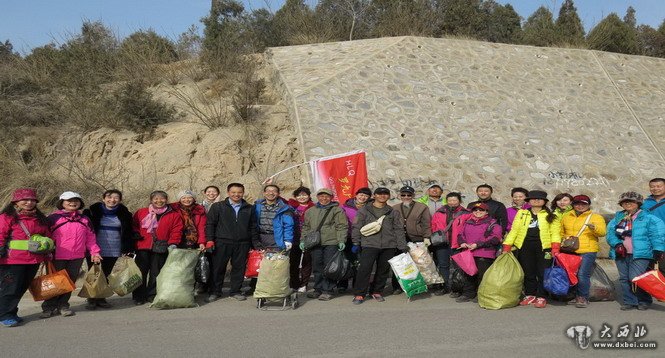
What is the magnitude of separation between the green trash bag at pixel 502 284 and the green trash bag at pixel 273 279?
8.70 feet

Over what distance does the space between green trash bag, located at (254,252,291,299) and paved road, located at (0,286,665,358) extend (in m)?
0.28

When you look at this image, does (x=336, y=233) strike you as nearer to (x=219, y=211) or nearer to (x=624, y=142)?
(x=219, y=211)

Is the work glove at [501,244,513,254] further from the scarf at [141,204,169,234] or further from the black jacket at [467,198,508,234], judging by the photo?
the scarf at [141,204,169,234]

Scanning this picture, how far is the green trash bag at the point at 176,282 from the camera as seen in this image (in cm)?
767

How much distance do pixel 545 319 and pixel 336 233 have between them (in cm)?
306

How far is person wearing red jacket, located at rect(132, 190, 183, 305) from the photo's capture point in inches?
319

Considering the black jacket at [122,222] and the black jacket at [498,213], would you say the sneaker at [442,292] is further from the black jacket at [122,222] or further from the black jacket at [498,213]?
the black jacket at [122,222]

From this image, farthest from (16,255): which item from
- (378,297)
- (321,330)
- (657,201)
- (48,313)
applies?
(657,201)

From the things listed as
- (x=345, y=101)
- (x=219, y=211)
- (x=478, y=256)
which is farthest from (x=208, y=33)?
(x=478, y=256)

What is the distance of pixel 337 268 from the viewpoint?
8297mm

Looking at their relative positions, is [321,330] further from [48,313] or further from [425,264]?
[48,313]

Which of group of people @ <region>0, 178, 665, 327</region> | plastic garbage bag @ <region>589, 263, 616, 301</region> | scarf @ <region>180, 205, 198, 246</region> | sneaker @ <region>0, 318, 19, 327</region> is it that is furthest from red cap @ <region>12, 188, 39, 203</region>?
plastic garbage bag @ <region>589, 263, 616, 301</region>

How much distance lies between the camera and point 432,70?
16.9 meters

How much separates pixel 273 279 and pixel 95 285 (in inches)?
89.7
